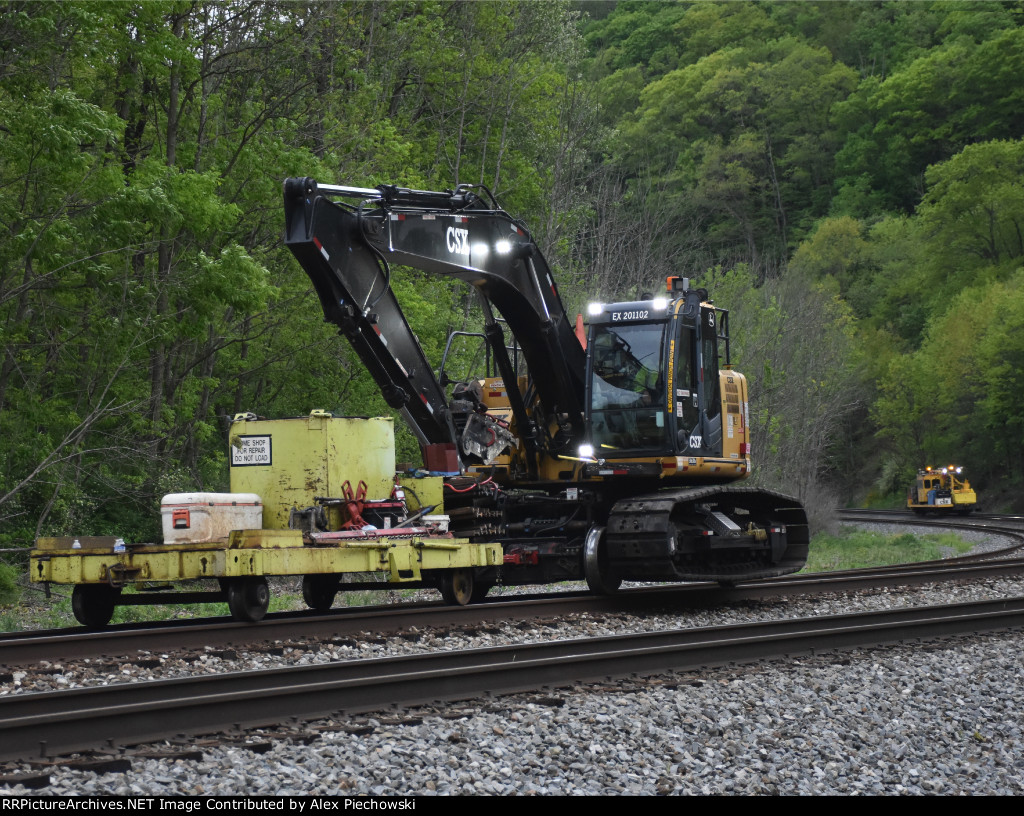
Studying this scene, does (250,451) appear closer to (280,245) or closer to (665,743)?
(665,743)

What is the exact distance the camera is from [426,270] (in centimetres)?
1200

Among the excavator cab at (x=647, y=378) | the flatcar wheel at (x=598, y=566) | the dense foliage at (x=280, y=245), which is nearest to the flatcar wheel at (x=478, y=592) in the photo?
the flatcar wheel at (x=598, y=566)

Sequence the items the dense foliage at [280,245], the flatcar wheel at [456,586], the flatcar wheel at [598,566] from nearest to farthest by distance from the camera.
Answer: the flatcar wheel at [456,586] → the flatcar wheel at [598,566] → the dense foliage at [280,245]

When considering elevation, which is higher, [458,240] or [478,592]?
[458,240]

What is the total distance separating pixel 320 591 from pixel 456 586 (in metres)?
1.58

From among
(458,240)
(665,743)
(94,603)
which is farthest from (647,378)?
(665,743)

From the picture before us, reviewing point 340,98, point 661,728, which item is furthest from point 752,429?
point 661,728

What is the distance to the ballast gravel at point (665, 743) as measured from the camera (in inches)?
232

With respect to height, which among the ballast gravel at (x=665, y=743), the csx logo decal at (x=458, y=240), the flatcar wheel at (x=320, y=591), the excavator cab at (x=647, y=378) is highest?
the csx logo decal at (x=458, y=240)

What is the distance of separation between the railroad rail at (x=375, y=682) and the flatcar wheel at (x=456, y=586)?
3.00 meters

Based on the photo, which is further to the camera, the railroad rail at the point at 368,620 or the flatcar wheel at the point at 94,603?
the flatcar wheel at the point at 94,603

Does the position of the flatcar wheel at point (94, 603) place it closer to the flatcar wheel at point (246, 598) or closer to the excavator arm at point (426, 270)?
the flatcar wheel at point (246, 598)

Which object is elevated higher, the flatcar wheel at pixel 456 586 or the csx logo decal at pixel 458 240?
the csx logo decal at pixel 458 240

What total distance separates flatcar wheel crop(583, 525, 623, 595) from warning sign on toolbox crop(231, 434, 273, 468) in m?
3.89
